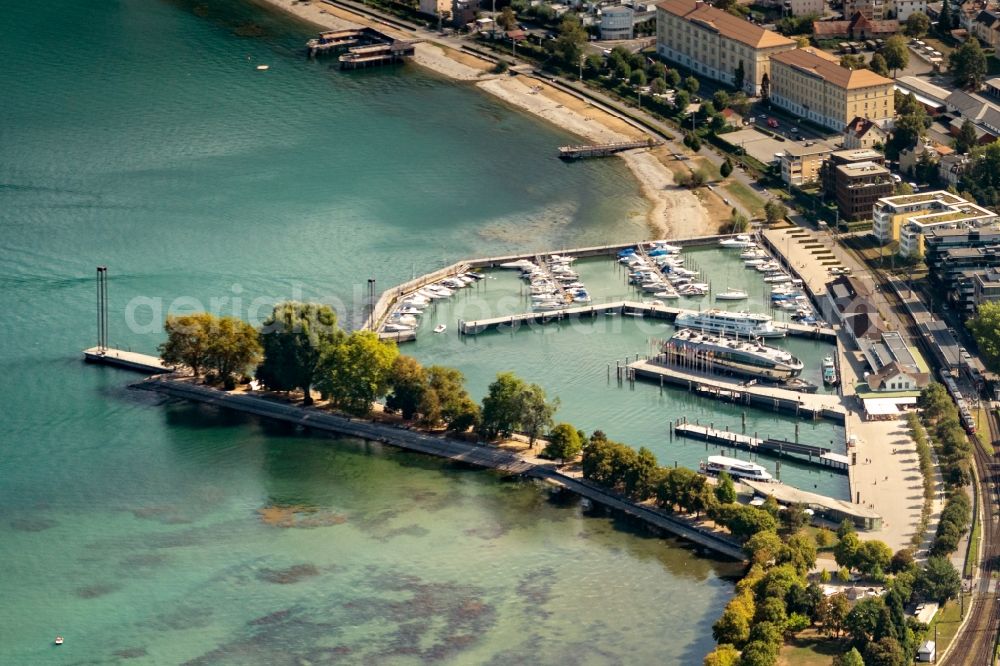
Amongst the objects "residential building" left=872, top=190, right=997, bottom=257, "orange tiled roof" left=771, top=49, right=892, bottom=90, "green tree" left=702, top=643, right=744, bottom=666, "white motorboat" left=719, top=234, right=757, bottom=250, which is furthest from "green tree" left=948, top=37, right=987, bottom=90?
"green tree" left=702, top=643, right=744, bottom=666

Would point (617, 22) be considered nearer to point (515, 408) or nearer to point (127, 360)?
point (127, 360)

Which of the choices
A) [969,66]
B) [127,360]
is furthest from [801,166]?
[127,360]

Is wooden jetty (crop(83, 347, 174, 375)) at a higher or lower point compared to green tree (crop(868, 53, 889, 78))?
lower

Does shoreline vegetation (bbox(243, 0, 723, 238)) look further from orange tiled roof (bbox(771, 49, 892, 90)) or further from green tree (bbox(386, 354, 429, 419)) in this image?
green tree (bbox(386, 354, 429, 419))

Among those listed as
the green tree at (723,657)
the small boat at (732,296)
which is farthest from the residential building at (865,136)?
the green tree at (723,657)

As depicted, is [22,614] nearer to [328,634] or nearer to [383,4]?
[328,634]

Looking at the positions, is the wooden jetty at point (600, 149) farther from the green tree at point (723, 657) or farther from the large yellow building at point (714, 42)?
the green tree at point (723, 657)

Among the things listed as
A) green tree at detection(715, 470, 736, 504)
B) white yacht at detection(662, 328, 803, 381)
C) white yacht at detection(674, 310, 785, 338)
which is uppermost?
white yacht at detection(674, 310, 785, 338)
